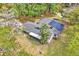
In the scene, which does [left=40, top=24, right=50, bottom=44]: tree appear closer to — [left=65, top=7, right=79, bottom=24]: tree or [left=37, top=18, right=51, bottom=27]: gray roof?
[left=37, top=18, right=51, bottom=27]: gray roof

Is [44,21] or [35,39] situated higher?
[44,21]

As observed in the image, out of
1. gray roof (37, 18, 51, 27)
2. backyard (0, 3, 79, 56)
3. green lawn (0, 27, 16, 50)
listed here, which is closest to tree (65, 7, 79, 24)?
backyard (0, 3, 79, 56)

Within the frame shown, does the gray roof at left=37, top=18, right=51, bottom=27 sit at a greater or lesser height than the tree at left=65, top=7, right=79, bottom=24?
lesser

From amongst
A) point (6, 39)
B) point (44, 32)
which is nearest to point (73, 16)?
point (44, 32)

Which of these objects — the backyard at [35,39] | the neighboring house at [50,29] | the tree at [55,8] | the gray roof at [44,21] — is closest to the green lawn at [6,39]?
the backyard at [35,39]

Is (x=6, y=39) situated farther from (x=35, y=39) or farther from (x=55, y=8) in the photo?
(x=55, y=8)

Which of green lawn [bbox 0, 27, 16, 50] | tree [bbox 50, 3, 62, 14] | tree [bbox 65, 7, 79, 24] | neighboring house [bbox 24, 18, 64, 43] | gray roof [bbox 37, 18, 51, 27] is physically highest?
tree [bbox 50, 3, 62, 14]
